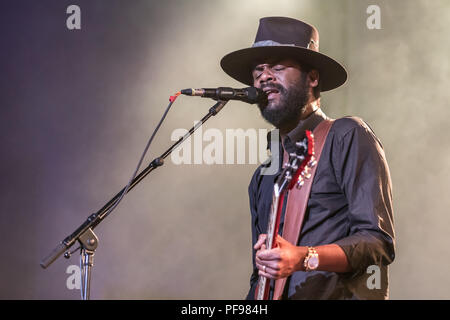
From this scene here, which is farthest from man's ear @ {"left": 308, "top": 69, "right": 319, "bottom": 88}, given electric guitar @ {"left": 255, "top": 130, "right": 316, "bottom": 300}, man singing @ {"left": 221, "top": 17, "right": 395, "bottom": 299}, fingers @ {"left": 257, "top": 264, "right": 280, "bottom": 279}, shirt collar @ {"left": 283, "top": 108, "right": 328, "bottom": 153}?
fingers @ {"left": 257, "top": 264, "right": 280, "bottom": 279}

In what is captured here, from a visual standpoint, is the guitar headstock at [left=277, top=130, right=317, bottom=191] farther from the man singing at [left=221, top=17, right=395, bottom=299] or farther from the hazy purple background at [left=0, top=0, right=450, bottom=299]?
the hazy purple background at [left=0, top=0, right=450, bottom=299]

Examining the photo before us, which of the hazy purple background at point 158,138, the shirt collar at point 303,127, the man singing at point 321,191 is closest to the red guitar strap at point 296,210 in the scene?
the man singing at point 321,191

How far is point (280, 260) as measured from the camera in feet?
5.41

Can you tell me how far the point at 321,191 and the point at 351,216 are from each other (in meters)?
0.18

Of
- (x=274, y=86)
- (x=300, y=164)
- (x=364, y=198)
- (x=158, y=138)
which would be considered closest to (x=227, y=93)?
(x=274, y=86)

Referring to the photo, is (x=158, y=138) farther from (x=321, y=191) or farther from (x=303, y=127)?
(x=321, y=191)

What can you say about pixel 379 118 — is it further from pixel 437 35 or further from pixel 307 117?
pixel 307 117

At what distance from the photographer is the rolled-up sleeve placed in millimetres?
1771

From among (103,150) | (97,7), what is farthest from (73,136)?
(97,7)

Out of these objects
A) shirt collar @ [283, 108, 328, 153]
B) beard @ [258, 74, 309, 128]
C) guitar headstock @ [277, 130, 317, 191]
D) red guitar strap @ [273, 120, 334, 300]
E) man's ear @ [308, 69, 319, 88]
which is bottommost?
red guitar strap @ [273, 120, 334, 300]

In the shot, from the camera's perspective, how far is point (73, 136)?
3549 millimetres

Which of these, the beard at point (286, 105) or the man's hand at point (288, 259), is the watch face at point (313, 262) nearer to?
the man's hand at point (288, 259)

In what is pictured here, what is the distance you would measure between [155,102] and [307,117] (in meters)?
1.67

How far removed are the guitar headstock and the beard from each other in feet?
1.80
